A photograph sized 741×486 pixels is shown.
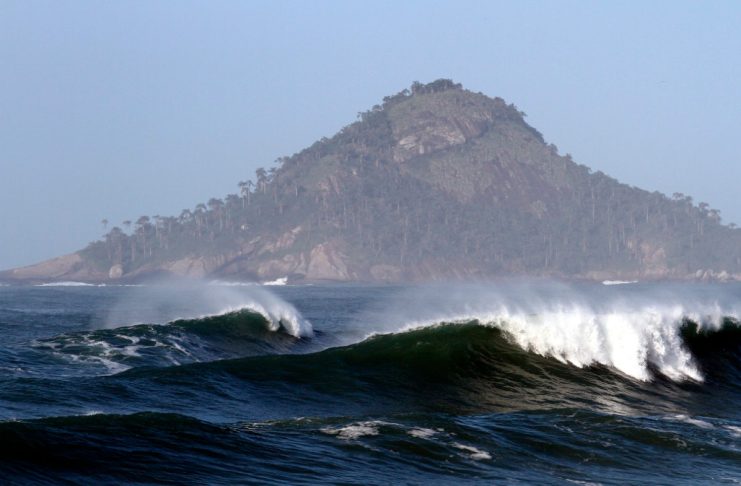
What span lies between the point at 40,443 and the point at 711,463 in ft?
36.7

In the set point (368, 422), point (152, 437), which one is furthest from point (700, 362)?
point (152, 437)

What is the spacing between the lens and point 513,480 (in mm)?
17266

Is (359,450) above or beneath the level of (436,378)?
beneath

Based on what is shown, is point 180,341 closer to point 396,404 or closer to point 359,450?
point 396,404

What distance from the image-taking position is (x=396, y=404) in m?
25.6

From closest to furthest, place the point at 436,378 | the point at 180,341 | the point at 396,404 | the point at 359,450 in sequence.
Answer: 1. the point at 359,450
2. the point at 396,404
3. the point at 436,378
4. the point at 180,341

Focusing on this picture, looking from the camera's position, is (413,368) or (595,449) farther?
(413,368)

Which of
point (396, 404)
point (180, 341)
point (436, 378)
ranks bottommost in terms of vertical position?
point (396, 404)

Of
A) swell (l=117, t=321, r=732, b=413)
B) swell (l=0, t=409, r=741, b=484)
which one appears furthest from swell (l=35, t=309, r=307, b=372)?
swell (l=0, t=409, r=741, b=484)

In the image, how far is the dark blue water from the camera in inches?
679

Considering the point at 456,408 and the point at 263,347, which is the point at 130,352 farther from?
the point at 456,408

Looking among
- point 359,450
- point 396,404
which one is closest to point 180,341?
point 396,404

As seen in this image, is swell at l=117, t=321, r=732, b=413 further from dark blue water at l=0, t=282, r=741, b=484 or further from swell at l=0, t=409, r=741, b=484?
swell at l=0, t=409, r=741, b=484

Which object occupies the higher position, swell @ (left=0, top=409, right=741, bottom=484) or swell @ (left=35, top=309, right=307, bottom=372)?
swell @ (left=35, top=309, right=307, bottom=372)
